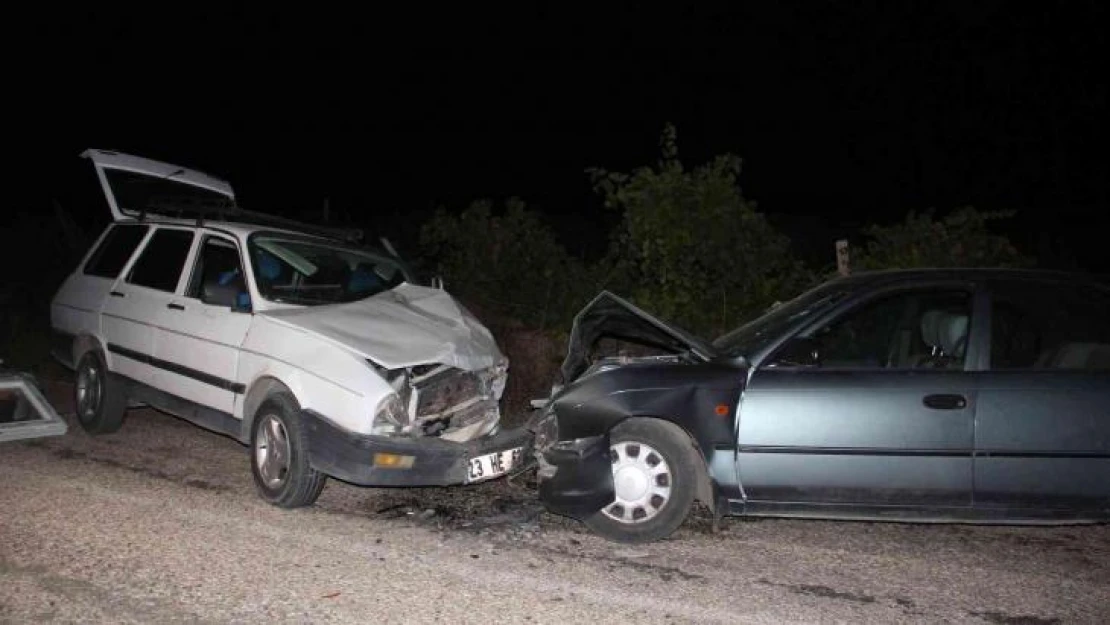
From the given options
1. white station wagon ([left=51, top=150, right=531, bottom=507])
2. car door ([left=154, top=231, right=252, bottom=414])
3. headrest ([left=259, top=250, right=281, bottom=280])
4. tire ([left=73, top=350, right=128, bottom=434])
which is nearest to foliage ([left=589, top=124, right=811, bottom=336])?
white station wagon ([left=51, top=150, right=531, bottom=507])

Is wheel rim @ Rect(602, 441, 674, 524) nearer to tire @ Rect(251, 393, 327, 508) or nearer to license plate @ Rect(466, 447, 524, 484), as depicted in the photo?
license plate @ Rect(466, 447, 524, 484)

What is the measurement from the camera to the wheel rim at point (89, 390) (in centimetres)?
718

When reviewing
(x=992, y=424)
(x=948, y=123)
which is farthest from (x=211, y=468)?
(x=948, y=123)

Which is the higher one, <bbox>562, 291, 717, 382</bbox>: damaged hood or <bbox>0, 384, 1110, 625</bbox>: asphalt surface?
<bbox>562, 291, 717, 382</bbox>: damaged hood

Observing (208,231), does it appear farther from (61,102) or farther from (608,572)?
(61,102)

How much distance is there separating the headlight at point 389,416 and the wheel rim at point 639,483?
126 centimetres

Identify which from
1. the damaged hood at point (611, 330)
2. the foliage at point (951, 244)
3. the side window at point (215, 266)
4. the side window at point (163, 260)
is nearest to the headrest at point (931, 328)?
the damaged hood at point (611, 330)

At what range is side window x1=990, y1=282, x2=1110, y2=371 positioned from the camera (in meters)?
4.95

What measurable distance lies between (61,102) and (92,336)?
111 feet

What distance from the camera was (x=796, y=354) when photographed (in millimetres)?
5059

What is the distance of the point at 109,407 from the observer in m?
7.08

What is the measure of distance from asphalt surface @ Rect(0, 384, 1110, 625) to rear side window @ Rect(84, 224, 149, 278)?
6.35 ft

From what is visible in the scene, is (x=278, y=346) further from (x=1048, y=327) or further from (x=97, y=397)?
(x=1048, y=327)

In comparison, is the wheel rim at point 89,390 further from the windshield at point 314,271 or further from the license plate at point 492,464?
the license plate at point 492,464
